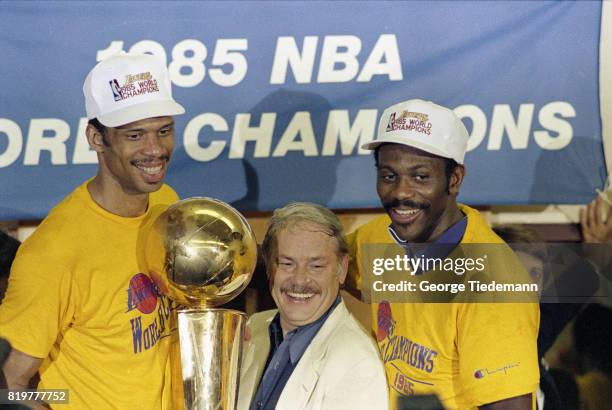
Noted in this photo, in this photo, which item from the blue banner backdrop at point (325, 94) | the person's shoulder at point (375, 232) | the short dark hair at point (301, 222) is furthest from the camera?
the blue banner backdrop at point (325, 94)

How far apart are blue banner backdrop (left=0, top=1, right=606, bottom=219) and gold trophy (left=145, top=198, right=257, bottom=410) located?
39.9 inches

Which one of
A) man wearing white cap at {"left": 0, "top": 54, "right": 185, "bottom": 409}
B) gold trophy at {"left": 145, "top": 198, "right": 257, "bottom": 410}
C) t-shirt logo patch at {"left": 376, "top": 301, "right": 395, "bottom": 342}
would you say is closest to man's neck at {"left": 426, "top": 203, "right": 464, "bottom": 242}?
t-shirt logo patch at {"left": 376, "top": 301, "right": 395, "bottom": 342}

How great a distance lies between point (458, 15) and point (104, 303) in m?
1.86

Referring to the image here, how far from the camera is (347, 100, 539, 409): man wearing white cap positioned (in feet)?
9.50

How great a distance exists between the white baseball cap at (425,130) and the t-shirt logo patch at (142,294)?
2.88 feet

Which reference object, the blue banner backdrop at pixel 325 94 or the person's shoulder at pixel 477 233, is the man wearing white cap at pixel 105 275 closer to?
the blue banner backdrop at pixel 325 94

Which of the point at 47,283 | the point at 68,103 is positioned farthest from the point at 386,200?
the point at 68,103

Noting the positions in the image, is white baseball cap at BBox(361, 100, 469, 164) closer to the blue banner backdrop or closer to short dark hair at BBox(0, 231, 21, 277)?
the blue banner backdrop

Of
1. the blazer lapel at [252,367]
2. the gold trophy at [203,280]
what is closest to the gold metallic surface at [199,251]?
the gold trophy at [203,280]

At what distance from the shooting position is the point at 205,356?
273cm

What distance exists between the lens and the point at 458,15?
376 centimetres

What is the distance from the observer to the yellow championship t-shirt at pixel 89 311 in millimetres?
2770

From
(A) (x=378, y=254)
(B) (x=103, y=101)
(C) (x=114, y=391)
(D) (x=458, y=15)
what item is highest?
(D) (x=458, y=15)

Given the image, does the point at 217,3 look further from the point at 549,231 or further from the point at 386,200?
the point at 549,231
